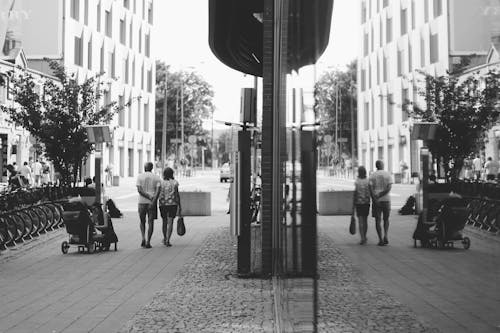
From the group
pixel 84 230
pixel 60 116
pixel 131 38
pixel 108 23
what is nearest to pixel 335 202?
pixel 84 230

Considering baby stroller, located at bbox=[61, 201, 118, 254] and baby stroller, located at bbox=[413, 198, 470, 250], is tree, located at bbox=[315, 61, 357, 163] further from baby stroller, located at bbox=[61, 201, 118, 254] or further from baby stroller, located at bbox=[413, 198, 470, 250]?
baby stroller, located at bbox=[61, 201, 118, 254]

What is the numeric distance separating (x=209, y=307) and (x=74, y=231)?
6096 millimetres

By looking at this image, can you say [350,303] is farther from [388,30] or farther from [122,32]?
[122,32]

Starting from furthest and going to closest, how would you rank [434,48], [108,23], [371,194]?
[108,23] → [371,194] → [434,48]

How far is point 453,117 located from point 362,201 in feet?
0.78

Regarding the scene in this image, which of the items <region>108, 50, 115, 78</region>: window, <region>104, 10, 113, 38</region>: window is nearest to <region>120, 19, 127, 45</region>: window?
<region>108, 50, 115, 78</region>: window

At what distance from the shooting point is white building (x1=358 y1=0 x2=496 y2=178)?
95 cm

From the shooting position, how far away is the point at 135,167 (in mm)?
55750

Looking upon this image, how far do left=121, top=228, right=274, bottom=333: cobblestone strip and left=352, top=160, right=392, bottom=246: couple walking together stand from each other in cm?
427

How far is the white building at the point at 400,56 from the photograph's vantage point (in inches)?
37.5

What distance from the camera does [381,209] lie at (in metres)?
1.21

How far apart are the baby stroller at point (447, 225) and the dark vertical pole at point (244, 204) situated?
25.3 ft

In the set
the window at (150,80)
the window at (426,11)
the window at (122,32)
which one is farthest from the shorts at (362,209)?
the window at (150,80)

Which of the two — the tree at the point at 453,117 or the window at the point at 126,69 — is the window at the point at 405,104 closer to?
the tree at the point at 453,117
